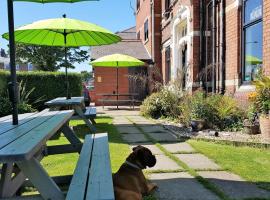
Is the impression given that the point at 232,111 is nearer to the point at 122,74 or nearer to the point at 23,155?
the point at 23,155

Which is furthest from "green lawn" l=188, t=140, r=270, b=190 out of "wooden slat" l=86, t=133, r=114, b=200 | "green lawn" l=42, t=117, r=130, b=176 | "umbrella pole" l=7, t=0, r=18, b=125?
"umbrella pole" l=7, t=0, r=18, b=125

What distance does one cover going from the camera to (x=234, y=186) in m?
4.76

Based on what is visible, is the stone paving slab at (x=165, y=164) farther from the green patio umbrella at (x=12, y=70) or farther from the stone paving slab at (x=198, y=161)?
the green patio umbrella at (x=12, y=70)

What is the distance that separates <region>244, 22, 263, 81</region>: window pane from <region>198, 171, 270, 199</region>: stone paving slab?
487 cm

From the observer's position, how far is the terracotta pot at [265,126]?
7.59 m

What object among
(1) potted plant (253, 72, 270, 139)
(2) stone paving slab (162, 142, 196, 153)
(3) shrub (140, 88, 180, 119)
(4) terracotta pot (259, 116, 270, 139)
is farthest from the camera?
(3) shrub (140, 88, 180, 119)

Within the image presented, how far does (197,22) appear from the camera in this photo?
1373cm

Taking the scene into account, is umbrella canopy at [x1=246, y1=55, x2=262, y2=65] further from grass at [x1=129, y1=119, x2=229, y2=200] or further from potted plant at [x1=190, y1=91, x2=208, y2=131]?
grass at [x1=129, y1=119, x2=229, y2=200]

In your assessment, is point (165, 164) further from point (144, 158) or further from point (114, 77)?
point (114, 77)

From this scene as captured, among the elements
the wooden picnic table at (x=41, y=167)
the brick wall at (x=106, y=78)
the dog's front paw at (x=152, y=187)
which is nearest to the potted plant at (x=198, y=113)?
the dog's front paw at (x=152, y=187)

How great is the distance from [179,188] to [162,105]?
8.67 meters

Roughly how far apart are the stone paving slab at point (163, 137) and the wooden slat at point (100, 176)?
147 inches

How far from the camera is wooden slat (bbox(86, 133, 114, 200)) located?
8.98 ft

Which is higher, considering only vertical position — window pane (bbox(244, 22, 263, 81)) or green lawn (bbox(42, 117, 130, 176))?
window pane (bbox(244, 22, 263, 81))
